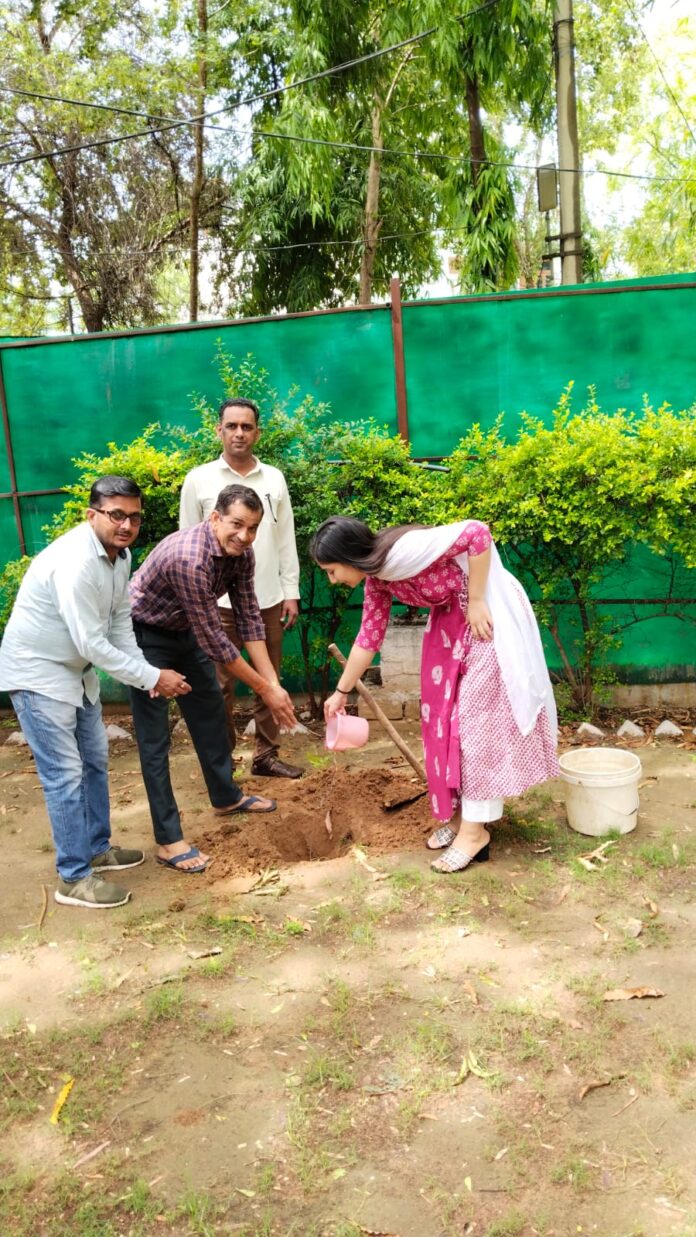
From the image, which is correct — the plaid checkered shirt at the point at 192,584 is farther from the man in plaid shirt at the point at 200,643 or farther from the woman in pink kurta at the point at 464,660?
the woman in pink kurta at the point at 464,660

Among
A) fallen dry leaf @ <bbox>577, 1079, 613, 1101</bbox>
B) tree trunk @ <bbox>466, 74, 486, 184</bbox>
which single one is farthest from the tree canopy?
fallen dry leaf @ <bbox>577, 1079, 613, 1101</bbox>

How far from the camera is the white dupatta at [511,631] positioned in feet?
11.3

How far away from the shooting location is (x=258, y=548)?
5.07 meters

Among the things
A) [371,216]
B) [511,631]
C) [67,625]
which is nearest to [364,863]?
[511,631]

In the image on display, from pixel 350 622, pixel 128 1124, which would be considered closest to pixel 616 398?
pixel 350 622

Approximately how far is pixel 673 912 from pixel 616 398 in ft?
11.3

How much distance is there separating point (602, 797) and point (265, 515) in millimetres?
2293

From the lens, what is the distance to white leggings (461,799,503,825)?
12.4 ft

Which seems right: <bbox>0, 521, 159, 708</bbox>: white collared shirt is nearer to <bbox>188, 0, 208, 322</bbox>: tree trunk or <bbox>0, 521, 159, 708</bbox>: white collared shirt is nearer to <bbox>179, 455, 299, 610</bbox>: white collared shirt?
<bbox>179, 455, 299, 610</bbox>: white collared shirt

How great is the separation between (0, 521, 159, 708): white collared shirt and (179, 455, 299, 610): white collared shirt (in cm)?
118

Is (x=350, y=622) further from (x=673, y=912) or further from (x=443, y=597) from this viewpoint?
(x=673, y=912)

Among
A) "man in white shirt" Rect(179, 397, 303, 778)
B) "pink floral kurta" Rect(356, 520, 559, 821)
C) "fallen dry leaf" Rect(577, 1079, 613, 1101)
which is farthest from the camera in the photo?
"man in white shirt" Rect(179, 397, 303, 778)

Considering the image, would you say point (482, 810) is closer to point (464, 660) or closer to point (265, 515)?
point (464, 660)

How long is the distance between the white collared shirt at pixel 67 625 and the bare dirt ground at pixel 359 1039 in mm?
985
